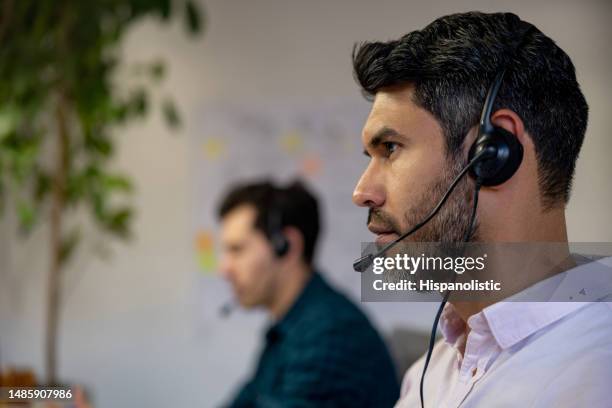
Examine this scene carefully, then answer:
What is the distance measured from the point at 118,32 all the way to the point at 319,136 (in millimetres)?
900

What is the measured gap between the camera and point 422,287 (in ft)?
2.23

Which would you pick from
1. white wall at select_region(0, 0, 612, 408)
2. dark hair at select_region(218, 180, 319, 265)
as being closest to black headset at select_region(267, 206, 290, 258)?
dark hair at select_region(218, 180, 319, 265)

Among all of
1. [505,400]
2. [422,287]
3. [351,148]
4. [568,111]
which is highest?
[351,148]

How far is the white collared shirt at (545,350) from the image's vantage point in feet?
2.04

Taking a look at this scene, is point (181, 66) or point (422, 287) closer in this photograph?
point (422, 287)

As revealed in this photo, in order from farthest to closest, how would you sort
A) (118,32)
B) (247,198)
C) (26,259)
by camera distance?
(26,259)
(118,32)
(247,198)

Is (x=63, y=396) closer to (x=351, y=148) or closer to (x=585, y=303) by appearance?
(x=585, y=303)

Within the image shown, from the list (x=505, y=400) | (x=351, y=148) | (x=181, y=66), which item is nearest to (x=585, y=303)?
(x=505, y=400)

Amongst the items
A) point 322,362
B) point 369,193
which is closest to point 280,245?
point 322,362

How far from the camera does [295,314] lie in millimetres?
1861

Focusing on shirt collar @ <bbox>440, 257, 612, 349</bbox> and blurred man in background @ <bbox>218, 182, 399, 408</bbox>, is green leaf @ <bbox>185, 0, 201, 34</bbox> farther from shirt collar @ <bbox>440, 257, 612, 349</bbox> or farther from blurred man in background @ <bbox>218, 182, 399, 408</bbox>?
shirt collar @ <bbox>440, 257, 612, 349</bbox>

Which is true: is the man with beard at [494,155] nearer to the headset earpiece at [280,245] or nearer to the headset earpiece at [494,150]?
the headset earpiece at [494,150]

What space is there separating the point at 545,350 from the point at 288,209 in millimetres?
1387

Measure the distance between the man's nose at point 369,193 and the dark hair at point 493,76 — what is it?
7cm
